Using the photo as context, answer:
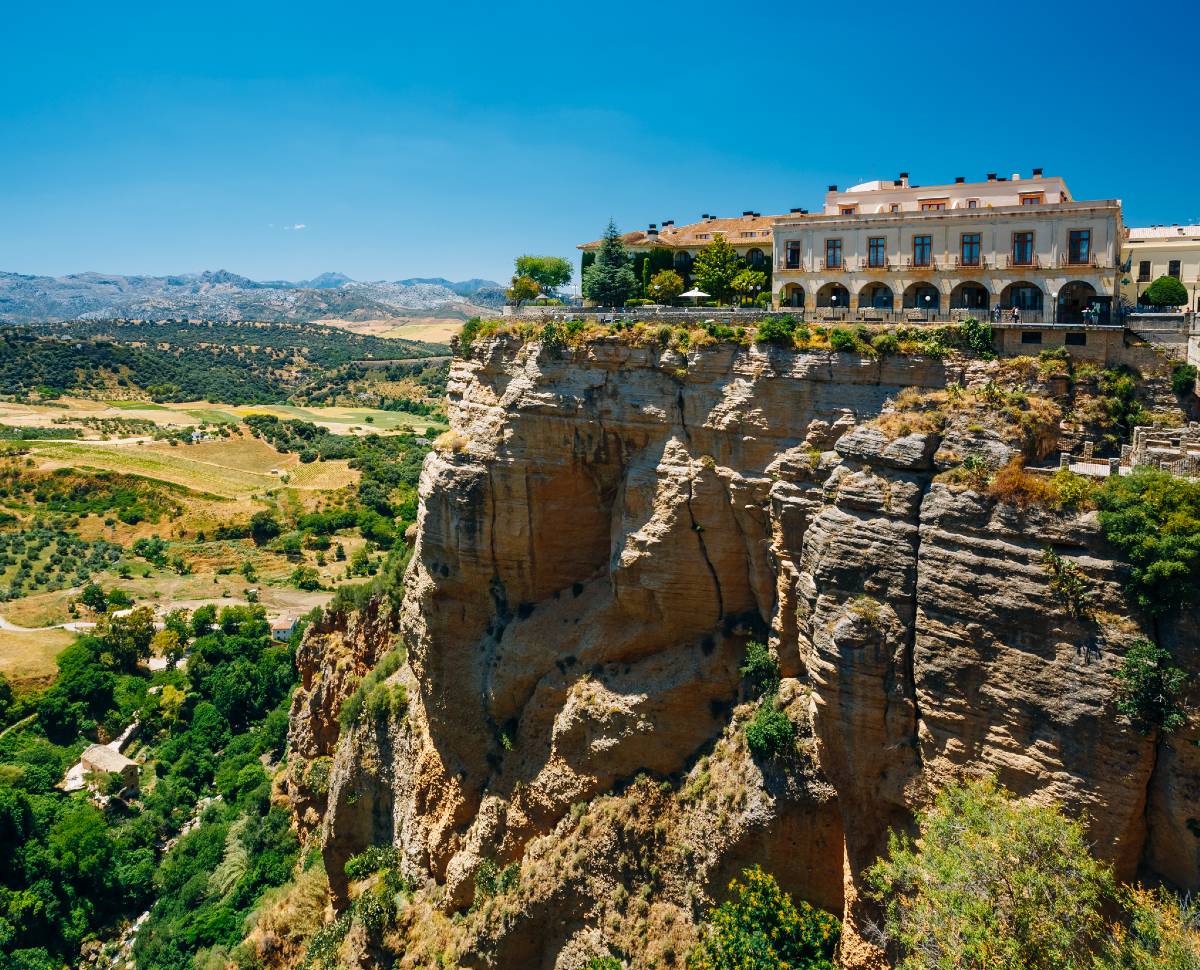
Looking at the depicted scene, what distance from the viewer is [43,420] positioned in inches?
5118

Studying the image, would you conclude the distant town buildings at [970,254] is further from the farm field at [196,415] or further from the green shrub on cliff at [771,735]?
the farm field at [196,415]

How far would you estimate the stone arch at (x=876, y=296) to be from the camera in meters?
32.5

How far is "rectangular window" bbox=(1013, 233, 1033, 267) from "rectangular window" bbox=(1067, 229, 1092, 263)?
45.4 inches

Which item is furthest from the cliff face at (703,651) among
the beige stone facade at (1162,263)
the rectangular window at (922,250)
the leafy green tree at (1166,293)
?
the beige stone facade at (1162,263)

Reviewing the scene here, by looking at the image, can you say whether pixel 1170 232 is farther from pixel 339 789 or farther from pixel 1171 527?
pixel 339 789

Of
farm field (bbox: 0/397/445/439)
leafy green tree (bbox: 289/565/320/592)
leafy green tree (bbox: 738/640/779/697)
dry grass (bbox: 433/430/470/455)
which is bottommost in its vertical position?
leafy green tree (bbox: 289/565/320/592)

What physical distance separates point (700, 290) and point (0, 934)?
41501 millimetres

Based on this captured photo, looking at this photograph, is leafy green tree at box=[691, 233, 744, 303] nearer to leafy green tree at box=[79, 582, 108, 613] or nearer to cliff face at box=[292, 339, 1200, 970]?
cliff face at box=[292, 339, 1200, 970]

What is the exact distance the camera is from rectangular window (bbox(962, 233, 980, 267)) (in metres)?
30.1

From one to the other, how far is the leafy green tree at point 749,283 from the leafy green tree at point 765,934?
23.8 meters

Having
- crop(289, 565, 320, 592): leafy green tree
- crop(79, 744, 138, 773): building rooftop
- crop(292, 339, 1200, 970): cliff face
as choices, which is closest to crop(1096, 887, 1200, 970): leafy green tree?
crop(292, 339, 1200, 970): cliff face

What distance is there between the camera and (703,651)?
29.0 m

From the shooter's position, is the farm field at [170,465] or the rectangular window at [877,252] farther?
the farm field at [170,465]

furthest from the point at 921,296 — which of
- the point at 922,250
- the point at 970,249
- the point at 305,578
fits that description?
the point at 305,578
